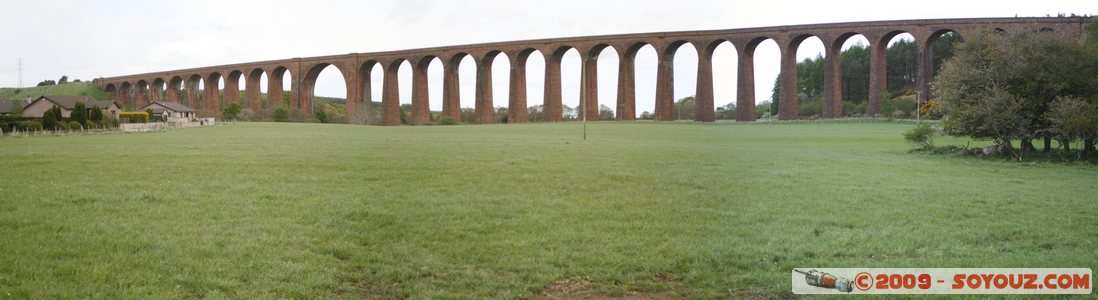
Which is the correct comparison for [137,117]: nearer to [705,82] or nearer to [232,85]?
[232,85]

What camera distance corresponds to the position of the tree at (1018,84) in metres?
22.2

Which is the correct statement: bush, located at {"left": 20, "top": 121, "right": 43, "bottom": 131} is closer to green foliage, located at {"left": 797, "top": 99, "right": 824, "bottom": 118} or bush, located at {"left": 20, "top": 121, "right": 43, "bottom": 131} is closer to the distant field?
green foliage, located at {"left": 797, "top": 99, "right": 824, "bottom": 118}

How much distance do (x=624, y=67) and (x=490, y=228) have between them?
→ 47227 mm

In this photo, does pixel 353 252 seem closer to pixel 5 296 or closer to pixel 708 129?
pixel 5 296

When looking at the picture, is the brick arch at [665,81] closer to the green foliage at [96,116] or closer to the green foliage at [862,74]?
the green foliage at [862,74]

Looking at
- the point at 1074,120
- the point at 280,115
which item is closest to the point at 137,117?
the point at 280,115

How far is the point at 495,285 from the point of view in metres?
6.60

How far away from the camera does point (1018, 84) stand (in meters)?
23.0

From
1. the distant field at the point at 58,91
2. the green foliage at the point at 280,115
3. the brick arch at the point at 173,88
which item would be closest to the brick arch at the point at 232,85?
the brick arch at the point at 173,88

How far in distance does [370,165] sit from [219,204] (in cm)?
612

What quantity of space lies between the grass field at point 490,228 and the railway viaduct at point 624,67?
23920 mm

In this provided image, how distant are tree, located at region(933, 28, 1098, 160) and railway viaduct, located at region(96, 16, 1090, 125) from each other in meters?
12.0

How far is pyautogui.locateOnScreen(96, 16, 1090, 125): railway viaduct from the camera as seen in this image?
4703 cm

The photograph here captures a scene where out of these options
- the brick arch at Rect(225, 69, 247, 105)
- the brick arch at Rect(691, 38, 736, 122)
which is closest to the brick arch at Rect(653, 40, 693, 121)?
the brick arch at Rect(691, 38, 736, 122)
